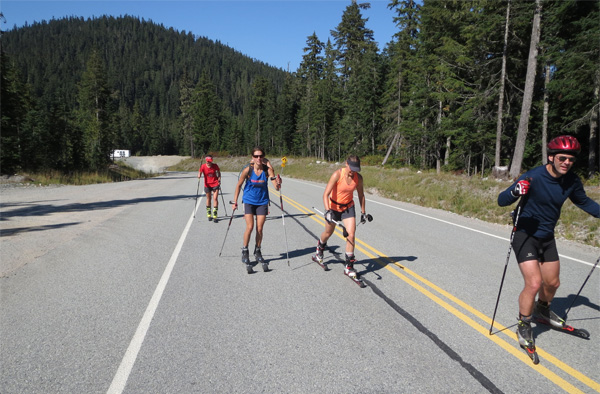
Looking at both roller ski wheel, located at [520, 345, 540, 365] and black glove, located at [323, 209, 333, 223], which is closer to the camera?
roller ski wheel, located at [520, 345, 540, 365]

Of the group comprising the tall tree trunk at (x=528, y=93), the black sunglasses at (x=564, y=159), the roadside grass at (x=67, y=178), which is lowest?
the roadside grass at (x=67, y=178)

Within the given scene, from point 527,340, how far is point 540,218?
4.30 ft

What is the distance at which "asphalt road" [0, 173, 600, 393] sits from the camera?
305 cm

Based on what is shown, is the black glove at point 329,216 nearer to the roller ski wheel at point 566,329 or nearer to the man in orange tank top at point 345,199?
the man in orange tank top at point 345,199

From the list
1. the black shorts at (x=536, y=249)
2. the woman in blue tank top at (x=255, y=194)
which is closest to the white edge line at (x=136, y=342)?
the woman in blue tank top at (x=255, y=194)

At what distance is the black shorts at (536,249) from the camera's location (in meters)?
3.76

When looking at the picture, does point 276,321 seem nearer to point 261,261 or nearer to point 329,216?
point 329,216

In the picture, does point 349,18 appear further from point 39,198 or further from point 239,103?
point 239,103

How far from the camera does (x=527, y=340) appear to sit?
3.51 meters

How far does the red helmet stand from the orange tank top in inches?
114

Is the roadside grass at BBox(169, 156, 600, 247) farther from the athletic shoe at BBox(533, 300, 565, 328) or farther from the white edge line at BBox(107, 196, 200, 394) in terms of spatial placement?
the white edge line at BBox(107, 196, 200, 394)

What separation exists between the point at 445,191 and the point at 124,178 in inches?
1235

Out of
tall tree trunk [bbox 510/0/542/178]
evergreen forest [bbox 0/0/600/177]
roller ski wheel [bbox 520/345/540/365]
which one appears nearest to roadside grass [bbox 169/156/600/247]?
tall tree trunk [bbox 510/0/542/178]

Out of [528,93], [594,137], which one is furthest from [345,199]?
[594,137]
